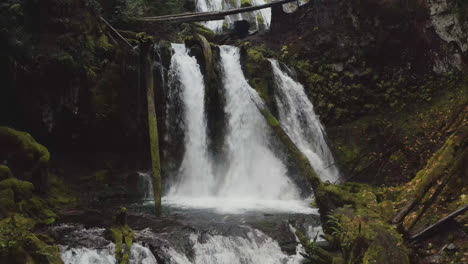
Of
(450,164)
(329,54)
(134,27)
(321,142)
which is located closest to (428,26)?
(329,54)

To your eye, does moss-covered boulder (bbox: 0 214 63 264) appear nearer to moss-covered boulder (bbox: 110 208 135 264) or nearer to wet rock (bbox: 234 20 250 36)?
moss-covered boulder (bbox: 110 208 135 264)

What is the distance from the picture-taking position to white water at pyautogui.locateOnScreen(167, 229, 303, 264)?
6.55 meters

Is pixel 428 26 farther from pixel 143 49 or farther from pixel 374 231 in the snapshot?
pixel 374 231

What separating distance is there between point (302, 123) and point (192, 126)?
4.09m

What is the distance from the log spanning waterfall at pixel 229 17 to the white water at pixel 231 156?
11532 millimetres

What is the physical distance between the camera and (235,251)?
6766 mm

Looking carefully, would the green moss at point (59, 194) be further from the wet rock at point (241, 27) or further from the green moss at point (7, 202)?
the wet rock at point (241, 27)

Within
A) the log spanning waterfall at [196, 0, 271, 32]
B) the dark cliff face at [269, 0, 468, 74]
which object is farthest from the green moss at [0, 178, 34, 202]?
the log spanning waterfall at [196, 0, 271, 32]

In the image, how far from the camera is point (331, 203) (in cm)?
738

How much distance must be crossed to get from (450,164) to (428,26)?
981cm

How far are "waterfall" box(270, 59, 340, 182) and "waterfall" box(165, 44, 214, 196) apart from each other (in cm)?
299

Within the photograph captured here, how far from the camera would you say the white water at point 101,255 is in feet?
19.7

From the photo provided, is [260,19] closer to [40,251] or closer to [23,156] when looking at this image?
[23,156]

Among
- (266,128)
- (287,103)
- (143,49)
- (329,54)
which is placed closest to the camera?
(143,49)
